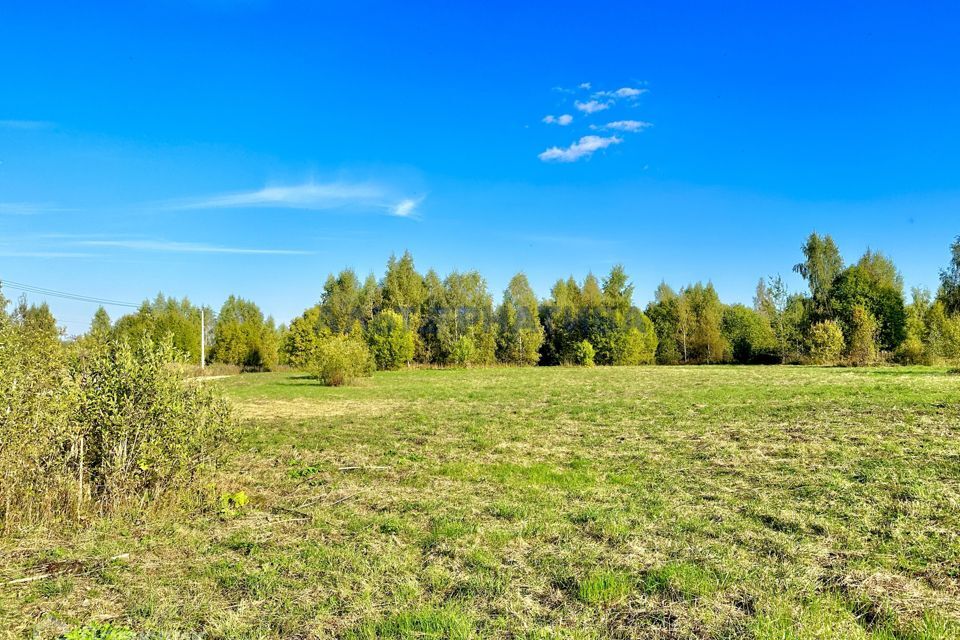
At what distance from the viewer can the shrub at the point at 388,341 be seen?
41.9 meters

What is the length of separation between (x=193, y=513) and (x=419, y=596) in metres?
3.86

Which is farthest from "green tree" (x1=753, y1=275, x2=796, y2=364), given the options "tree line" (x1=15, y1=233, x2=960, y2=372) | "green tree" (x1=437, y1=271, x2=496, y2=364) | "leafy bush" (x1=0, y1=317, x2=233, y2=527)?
"leafy bush" (x1=0, y1=317, x2=233, y2=527)

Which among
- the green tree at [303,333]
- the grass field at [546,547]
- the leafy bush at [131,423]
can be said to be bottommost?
the grass field at [546,547]

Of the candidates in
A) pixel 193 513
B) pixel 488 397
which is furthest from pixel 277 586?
pixel 488 397

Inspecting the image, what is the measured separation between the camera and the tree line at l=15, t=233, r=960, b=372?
42719mm

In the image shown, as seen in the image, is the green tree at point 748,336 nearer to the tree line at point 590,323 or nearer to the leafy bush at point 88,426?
the tree line at point 590,323

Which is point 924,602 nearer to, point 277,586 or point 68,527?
point 277,586

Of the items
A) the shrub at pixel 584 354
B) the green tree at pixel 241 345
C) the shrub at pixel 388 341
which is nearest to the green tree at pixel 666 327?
the shrub at pixel 584 354

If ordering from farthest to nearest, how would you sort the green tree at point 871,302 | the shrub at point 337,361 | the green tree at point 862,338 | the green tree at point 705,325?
the green tree at point 705,325, the green tree at point 871,302, the green tree at point 862,338, the shrub at point 337,361

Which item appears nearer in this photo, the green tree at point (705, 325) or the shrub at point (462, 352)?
the shrub at point (462, 352)

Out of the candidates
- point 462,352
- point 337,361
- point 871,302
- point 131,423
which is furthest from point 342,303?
point 871,302

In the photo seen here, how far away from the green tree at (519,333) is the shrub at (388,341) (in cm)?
1057

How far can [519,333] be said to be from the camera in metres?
49.2

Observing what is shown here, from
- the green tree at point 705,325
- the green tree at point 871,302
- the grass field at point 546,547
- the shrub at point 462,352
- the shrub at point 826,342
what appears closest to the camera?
the grass field at point 546,547
